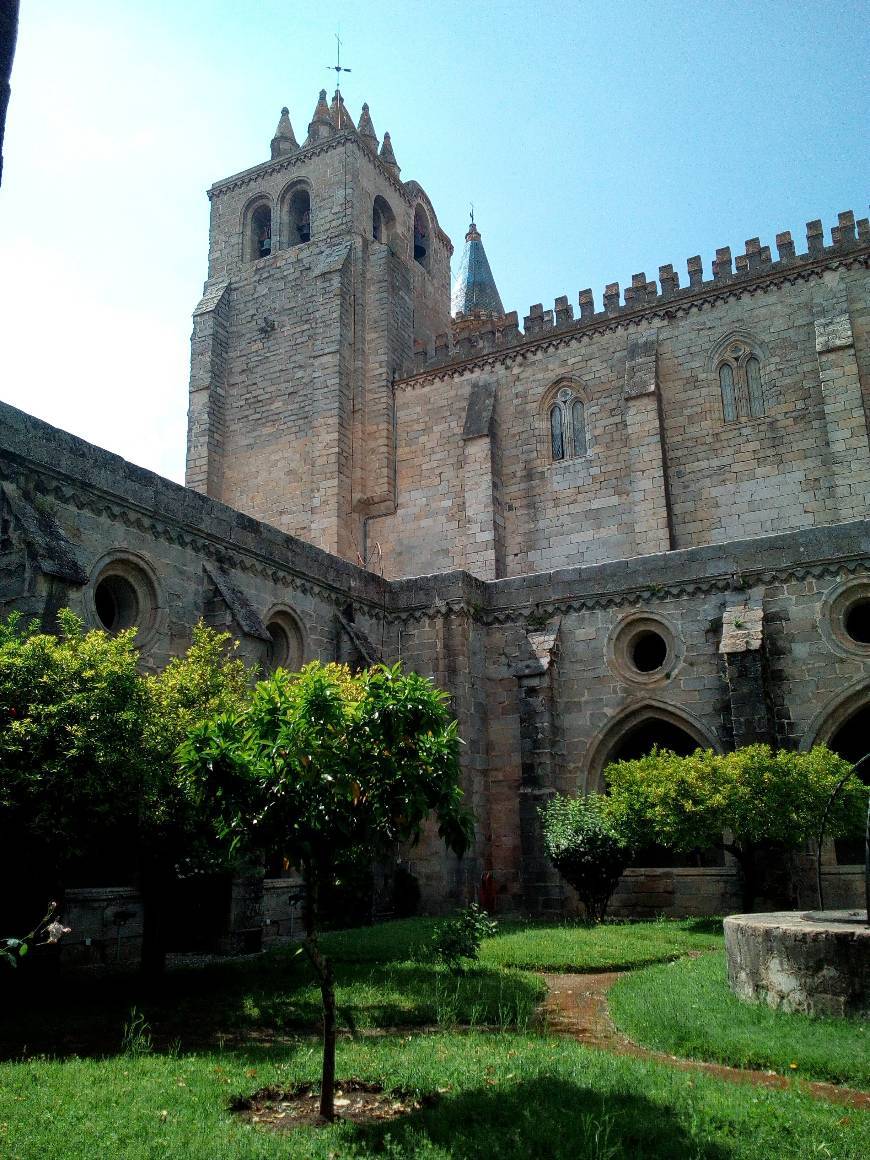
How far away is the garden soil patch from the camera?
19.1 feet

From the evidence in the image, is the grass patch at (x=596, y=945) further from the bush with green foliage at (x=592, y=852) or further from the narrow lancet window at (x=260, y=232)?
the narrow lancet window at (x=260, y=232)

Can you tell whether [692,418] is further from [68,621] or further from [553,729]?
[68,621]

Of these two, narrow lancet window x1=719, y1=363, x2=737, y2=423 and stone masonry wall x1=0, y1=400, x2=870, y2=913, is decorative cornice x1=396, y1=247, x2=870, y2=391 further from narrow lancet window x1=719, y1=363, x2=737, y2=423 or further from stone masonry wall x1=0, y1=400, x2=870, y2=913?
stone masonry wall x1=0, y1=400, x2=870, y2=913

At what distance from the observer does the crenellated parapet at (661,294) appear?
80.1 feet

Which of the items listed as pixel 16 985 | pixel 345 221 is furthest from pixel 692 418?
pixel 16 985

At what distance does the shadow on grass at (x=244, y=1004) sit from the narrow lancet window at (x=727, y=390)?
58.1 feet

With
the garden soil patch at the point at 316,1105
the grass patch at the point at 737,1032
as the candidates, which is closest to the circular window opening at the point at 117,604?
the grass patch at the point at 737,1032

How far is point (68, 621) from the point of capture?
10.5m

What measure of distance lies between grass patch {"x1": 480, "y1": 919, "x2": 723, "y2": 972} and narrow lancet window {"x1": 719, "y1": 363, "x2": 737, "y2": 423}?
45.3 feet

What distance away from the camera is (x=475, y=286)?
40.6 metres

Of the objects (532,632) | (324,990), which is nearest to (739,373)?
(532,632)

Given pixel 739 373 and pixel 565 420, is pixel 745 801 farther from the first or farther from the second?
Result: pixel 565 420

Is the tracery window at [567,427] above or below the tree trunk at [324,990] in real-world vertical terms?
above

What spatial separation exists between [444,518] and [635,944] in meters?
16.2
